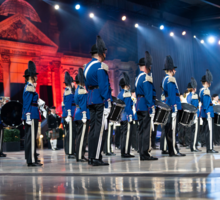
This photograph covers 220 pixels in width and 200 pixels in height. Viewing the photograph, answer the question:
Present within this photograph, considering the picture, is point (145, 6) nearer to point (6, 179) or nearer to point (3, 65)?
point (3, 65)

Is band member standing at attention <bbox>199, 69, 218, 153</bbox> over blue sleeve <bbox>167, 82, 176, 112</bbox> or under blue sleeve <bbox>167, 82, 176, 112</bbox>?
under

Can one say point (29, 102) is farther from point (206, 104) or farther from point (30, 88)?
point (206, 104)

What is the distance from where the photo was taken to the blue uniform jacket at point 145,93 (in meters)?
5.70

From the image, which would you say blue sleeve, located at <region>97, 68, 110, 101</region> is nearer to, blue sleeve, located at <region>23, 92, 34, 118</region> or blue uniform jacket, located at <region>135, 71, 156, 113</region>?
blue uniform jacket, located at <region>135, 71, 156, 113</region>

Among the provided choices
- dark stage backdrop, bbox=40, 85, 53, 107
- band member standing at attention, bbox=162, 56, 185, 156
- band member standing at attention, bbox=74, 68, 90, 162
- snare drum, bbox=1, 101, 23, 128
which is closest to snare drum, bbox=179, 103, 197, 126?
band member standing at attention, bbox=162, 56, 185, 156

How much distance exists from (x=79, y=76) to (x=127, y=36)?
1182 centimetres

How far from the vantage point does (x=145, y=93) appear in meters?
5.72

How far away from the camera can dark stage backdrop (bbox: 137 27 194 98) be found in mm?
17625

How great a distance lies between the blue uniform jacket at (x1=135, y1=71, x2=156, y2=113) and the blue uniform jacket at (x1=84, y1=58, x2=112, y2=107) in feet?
3.21

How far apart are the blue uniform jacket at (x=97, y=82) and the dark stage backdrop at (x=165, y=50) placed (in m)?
12.9

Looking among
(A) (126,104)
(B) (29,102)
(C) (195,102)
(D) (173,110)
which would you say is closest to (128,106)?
(A) (126,104)

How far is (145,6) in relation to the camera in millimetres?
16953

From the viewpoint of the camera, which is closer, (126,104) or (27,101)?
(27,101)

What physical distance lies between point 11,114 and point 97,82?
595 cm
